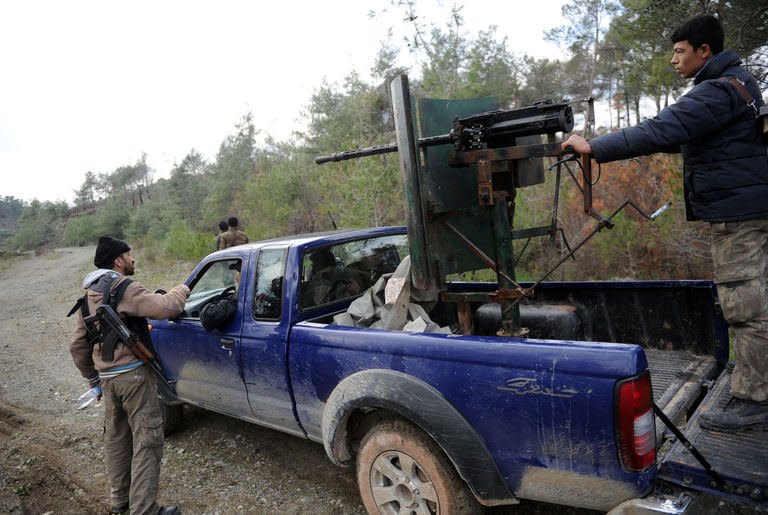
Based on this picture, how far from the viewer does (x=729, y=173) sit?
2375 millimetres

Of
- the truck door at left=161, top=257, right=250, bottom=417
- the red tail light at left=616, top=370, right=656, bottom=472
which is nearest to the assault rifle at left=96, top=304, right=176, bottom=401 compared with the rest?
the truck door at left=161, top=257, right=250, bottom=417

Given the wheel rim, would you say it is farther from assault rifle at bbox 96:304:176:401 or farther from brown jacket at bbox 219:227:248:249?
brown jacket at bbox 219:227:248:249

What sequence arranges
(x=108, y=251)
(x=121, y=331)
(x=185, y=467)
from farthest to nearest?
(x=185, y=467)
(x=108, y=251)
(x=121, y=331)

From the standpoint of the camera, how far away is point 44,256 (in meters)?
35.1

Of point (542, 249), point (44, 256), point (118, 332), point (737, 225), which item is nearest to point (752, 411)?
point (737, 225)

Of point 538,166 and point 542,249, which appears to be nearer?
point 538,166

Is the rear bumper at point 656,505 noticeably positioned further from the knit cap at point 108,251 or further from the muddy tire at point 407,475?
the knit cap at point 108,251

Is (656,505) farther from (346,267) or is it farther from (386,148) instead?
(386,148)

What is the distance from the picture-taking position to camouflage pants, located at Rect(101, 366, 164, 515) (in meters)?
3.11

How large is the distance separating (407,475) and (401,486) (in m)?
0.10

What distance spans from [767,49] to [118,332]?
762cm

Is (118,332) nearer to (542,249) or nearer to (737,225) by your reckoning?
(737,225)

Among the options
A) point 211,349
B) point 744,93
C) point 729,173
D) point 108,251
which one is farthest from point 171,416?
point 744,93

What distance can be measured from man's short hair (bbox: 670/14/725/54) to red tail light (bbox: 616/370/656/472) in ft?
5.51
